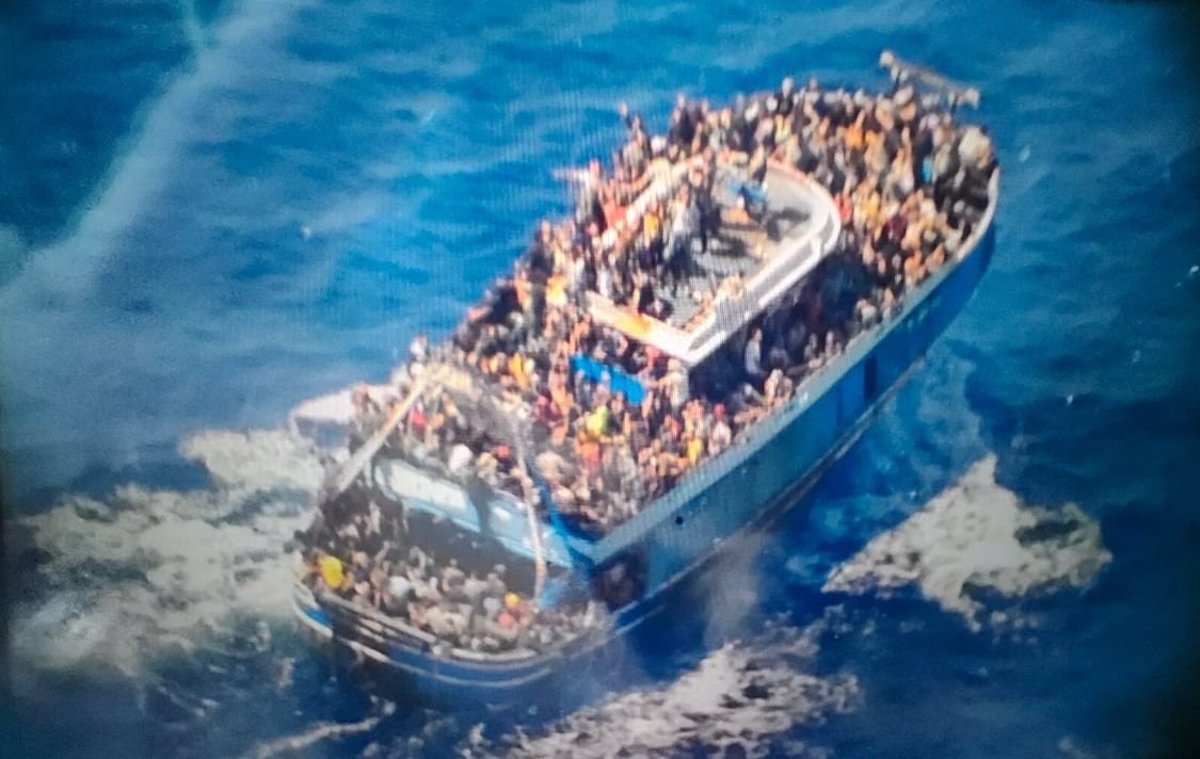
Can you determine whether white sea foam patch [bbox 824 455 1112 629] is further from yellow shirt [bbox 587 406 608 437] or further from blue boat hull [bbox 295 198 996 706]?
yellow shirt [bbox 587 406 608 437]

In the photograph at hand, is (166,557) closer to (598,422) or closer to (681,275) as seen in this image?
(598,422)

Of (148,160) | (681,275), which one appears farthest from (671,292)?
(148,160)

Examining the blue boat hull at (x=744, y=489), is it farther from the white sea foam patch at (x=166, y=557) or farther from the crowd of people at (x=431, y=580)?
the white sea foam patch at (x=166, y=557)

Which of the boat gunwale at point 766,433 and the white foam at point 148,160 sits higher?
the white foam at point 148,160

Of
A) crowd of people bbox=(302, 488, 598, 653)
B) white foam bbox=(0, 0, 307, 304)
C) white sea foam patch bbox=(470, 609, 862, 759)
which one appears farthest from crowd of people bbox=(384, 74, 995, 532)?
white foam bbox=(0, 0, 307, 304)

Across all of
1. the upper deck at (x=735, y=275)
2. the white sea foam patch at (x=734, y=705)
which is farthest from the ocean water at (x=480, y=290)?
the upper deck at (x=735, y=275)

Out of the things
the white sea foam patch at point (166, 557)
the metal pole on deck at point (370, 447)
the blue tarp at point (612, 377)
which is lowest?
the white sea foam patch at point (166, 557)

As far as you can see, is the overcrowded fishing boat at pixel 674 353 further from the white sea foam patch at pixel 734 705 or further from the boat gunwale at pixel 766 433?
the white sea foam patch at pixel 734 705
